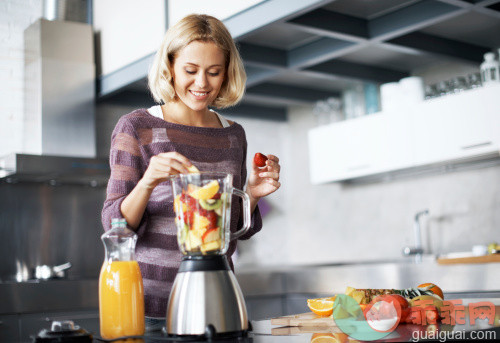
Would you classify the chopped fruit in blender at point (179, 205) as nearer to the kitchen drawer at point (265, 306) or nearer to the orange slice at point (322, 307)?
the orange slice at point (322, 307)

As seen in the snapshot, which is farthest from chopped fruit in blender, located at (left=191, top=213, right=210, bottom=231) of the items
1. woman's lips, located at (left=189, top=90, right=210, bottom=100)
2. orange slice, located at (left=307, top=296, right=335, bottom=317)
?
woman's lips, located at (left=189, top=90, right=210, bottom=100)

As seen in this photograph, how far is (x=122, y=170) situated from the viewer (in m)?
1.38

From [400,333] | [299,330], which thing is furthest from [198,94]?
[400,333]

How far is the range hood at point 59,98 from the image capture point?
4.06 m

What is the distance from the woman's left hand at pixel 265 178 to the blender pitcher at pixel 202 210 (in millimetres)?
323

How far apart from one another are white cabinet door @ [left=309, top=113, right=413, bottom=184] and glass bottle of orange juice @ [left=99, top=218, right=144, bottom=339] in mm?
2829

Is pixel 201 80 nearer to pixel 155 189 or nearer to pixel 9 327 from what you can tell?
pixel 155 189

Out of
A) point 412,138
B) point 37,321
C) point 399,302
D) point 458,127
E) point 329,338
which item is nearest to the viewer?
point 329,338

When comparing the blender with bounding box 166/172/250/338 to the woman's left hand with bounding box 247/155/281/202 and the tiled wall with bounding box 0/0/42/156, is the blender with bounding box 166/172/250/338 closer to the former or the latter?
the woman's left hand with bounding box 247/155/281/202

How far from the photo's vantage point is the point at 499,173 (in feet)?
12.2

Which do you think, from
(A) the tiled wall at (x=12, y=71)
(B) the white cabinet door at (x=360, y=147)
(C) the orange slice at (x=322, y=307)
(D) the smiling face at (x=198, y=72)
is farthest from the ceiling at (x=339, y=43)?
(C) the orange slice at (x=322, y=307)

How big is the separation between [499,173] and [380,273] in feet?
2.97

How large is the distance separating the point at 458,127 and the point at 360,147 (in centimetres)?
70

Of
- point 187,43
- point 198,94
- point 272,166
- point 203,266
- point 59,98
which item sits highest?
point 59,98
